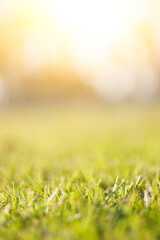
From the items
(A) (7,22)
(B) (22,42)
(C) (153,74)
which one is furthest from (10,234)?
(C) (153,74)

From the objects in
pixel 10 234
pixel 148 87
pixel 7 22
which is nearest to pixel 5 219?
pixel 10 234

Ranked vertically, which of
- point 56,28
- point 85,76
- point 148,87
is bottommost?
point 148,87

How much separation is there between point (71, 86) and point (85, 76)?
7.24 ft

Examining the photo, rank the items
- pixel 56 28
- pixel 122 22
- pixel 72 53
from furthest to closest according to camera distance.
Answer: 1. pixel 72 53
2. pixel 56 28
3. pixel 122 22

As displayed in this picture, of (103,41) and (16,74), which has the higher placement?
(103,41)

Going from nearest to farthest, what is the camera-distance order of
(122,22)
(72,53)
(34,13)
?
(122,22), (34,13), (72,53)

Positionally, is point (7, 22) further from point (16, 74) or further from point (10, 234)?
point (10, 234)

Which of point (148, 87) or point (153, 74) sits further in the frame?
point (148, 87)

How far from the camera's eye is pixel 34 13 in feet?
71.0

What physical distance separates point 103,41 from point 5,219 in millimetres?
22808

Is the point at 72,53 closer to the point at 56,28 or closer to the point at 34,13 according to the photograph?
the point at 56,28

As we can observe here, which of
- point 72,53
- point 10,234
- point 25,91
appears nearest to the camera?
point 10,234

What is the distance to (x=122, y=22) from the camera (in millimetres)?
19547

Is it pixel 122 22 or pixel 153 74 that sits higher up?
pixel 122 22
